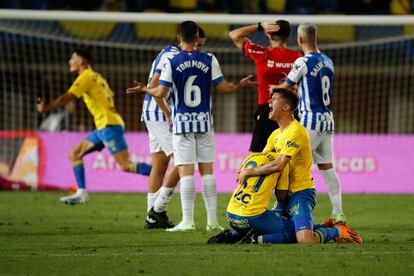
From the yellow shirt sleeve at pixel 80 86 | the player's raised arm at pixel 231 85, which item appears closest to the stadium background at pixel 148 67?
the yellow shirt sleeve at pixel 80 86

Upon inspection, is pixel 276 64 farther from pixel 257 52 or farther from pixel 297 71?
pixel 297 71

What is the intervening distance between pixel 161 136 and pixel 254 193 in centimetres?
281

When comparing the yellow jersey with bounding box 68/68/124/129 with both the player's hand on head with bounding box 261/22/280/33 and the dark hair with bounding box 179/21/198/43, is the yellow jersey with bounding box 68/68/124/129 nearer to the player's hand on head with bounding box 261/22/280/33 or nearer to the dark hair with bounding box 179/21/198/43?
the player's hand on head with bounding box 261/22/280/33

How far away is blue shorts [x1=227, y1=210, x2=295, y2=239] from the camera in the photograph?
927cm

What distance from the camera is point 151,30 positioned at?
2386 cm

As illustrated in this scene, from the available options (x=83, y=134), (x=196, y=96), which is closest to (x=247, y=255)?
(x=196, y=96)

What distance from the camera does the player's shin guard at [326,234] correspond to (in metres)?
9.43

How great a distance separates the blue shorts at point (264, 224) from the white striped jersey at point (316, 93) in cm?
260

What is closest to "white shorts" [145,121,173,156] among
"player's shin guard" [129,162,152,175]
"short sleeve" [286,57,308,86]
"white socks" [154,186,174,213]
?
"white socks" [154,186,174,213]

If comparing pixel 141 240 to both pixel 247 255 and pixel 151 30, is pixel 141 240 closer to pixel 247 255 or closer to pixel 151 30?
pixel 247 255

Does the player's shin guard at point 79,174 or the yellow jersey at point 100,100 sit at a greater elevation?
the yellow jersey at point 100,100

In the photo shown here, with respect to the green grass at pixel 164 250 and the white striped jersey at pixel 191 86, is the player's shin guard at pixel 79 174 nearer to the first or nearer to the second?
the green grass at pixel 164 250

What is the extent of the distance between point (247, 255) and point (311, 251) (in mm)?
601

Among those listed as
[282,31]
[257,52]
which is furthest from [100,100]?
[282,31]
